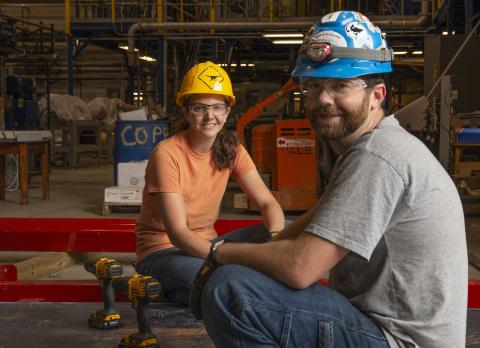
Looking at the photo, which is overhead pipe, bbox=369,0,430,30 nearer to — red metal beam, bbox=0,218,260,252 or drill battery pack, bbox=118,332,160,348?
red metal beam, bbox=0,218,260,252

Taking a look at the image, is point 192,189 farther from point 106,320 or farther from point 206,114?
point 106,320

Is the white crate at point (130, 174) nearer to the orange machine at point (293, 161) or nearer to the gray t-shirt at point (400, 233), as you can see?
the orange machine at point (293, 161)

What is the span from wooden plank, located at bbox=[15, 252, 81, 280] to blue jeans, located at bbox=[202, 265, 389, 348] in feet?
10.2

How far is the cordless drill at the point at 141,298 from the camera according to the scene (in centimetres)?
263

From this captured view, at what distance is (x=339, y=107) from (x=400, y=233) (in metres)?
0.40

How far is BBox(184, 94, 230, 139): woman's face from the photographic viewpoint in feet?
10.6

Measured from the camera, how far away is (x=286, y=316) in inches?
74.9

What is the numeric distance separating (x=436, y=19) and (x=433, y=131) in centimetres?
697

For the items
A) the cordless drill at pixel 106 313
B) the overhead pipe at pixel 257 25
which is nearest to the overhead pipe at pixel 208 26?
the overhead pipe at pixel 257 25

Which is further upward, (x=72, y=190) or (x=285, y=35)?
(x=285, y=35)

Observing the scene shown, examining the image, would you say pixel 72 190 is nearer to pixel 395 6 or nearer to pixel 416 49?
pixel 395 6

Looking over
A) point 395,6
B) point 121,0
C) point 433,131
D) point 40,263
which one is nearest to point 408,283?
point 40,263

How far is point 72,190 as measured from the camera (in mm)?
10789

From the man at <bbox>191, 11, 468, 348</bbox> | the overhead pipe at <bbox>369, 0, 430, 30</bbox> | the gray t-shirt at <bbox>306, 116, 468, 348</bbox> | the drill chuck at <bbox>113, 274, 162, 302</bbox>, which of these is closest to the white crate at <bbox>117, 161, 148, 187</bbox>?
the drill chuck at <bbox>113, 274, 162, 302</bbox>
